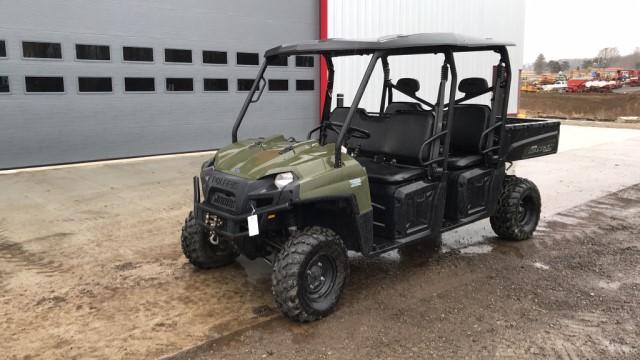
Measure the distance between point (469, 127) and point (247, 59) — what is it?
25.7 ft

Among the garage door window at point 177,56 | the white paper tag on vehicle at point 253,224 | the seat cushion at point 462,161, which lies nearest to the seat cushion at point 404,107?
the seat cushion at point 462,161

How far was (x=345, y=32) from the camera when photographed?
1334 centimetres

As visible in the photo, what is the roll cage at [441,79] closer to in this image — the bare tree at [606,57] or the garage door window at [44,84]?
the garage door window at [44,84]

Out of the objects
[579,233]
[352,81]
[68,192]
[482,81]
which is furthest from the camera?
[352,81]

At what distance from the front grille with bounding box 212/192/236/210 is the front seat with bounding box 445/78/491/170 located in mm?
2087

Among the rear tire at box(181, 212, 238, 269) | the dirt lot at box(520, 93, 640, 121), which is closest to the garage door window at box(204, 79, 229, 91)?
the rear tire at box(181, 212, 238, 269)

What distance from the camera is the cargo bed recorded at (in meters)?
5.26

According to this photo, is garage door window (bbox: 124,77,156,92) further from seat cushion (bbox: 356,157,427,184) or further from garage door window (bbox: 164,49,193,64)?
seat cushion (bbox: 356,157,427,184)

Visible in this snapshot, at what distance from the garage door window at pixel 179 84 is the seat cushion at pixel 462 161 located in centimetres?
756

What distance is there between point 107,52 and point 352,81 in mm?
5607

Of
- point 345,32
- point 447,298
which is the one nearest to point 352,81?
point 345,32

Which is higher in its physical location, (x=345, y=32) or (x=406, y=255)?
(x=345, y=32)

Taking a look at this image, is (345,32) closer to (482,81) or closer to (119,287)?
(482,81)

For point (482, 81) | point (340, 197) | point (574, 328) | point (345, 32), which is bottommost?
point (574, 328)
